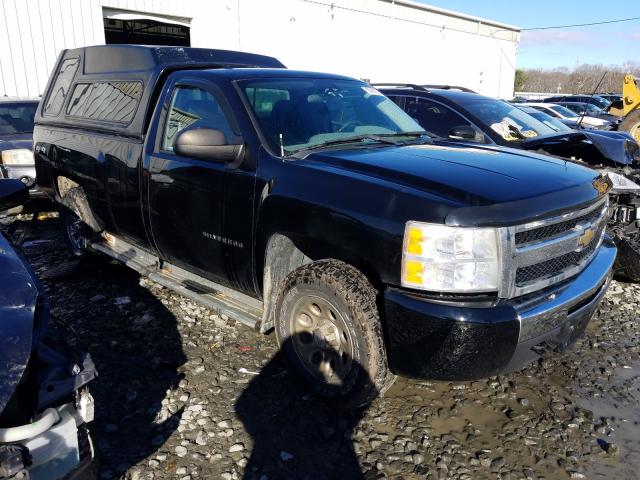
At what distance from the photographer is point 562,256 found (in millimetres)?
2934

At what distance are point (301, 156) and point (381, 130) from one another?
3.04 feet

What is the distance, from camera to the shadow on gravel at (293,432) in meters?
2.70

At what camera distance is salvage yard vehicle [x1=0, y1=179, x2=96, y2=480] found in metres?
1.77

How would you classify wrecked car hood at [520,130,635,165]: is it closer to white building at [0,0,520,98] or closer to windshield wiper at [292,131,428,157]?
windshield wiper at [292,131,428,157]

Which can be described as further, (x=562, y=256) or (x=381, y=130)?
(x=381, y=130)

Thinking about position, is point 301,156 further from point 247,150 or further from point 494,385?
point 494,385

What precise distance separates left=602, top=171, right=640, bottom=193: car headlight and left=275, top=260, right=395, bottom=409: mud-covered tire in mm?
3294

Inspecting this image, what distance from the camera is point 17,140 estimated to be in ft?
25.8

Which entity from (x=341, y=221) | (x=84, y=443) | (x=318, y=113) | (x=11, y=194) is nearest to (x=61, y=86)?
(x=11, y=194)

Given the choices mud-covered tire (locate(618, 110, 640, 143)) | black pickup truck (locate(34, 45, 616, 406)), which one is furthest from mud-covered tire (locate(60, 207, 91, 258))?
mud-covered tire (locate(618, 110, 640, 143))

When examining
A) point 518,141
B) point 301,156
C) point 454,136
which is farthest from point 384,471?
point 518,141

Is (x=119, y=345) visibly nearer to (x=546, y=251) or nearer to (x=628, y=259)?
(x=546, y=251)

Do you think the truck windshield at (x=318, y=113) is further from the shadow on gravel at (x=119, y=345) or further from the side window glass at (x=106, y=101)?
the shadow on gravel at (x=119, y=345)

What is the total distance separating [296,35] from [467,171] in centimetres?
2095
